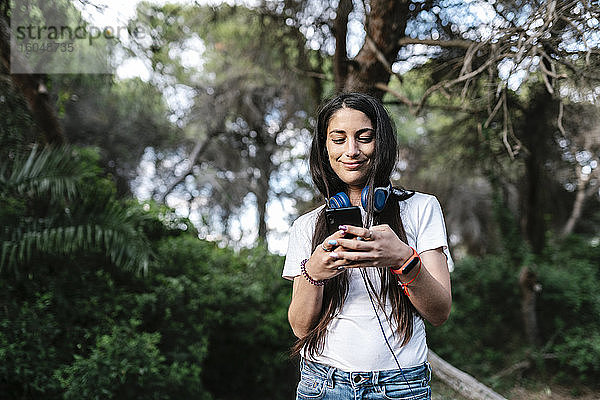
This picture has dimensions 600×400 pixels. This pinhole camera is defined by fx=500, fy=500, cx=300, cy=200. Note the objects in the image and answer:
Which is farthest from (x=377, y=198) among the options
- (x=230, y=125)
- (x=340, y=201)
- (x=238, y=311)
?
(x=230, y=125)

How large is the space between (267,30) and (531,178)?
4184mm

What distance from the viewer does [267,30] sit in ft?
20.1

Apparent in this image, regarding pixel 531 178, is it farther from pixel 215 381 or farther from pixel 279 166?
pixel 279 166

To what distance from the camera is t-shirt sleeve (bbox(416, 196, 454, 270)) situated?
1.56 meters

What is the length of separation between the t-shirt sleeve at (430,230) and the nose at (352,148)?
11.5 inches

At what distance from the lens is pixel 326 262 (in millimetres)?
1455

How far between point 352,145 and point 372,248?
474 millimetres

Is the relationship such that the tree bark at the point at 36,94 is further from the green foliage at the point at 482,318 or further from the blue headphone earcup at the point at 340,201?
the green foliage at the point at 482,318

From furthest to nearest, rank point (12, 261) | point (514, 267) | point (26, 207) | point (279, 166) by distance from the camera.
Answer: point (279, 166), point (514, 267), point (26, 207), point (12, 261)

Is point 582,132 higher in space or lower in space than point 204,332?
higher

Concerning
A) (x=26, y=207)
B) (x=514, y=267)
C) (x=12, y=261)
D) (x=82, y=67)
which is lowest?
(x=514, y=267)

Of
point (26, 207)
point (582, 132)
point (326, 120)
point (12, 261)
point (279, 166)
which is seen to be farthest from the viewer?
point (279, 166)

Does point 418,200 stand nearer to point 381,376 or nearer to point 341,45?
point 381,376

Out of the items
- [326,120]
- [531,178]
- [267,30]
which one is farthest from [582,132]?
[326,120]
